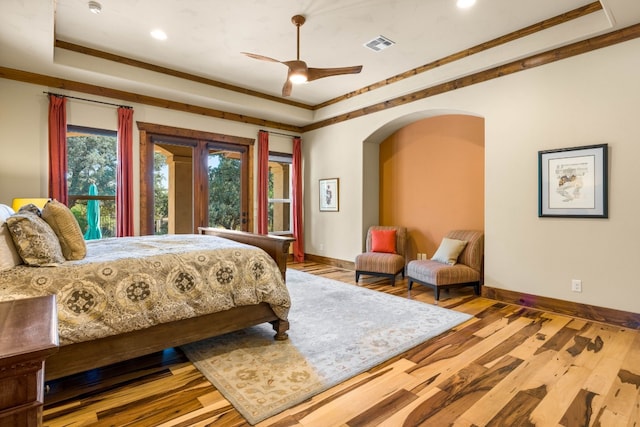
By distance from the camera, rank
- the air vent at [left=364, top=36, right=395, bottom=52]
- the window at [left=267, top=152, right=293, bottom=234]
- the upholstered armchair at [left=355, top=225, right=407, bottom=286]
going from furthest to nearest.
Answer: the window at [left=267, top=152, right=293, bottom=234] < the upholstered armchair at [left=355, top=225, right=407, bottom=286] < the air vent at [left=364, top=36, right=395, bottom=52]

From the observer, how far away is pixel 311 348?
2.67 meters

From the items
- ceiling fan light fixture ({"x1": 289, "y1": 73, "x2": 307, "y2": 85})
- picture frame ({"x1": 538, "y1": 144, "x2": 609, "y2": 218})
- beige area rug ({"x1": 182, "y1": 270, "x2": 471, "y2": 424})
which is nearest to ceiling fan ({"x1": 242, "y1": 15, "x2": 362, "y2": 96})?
ceiling fan light fixture ({"x1": 289, "y1": 73, "x2": 307, "y2": 85})

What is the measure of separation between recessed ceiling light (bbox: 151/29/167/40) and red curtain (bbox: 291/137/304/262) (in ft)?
11.1

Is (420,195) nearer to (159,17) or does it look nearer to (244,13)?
(244,13)

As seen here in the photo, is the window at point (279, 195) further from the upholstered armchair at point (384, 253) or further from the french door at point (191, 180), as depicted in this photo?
the upholstered armchair at point (384, 253)

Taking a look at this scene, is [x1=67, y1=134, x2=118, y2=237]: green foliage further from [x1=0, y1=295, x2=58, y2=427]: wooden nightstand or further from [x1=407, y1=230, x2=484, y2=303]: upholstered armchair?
[x1=407, y1=230, x2=484, y2=303]: upholstered armchair

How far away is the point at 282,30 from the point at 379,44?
1.20 meters

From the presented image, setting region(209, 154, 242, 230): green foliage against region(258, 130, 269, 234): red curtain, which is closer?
region(209, 154, 242, 230): green foliage

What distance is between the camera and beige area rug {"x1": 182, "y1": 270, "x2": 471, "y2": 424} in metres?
2.07

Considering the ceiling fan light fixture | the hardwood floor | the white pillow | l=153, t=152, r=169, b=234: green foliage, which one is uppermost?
the ceiling fan light fixture

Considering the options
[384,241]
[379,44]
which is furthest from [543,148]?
[384,241]

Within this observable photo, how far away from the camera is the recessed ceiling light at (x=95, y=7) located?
10.4ft

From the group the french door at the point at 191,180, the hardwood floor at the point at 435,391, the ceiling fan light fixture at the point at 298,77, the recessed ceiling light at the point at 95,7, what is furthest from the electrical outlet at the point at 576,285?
the recessed ceiling light at the point at 95,7

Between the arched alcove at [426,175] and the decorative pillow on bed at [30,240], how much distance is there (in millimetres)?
4571
